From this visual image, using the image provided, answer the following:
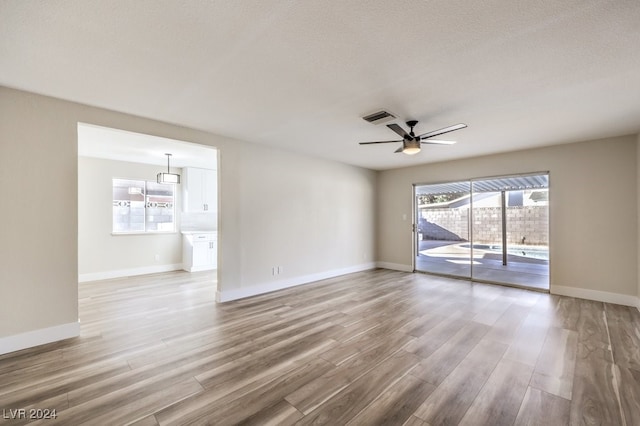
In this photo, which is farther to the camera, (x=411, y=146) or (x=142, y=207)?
(x=142, y=207)

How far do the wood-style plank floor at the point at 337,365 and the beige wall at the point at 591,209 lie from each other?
626mm

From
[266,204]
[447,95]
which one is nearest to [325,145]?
[266,204]

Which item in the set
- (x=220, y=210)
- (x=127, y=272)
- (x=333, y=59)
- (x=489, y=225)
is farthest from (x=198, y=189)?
(x=489, y=225)

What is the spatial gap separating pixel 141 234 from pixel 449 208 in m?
7.55

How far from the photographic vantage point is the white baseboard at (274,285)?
167 inches

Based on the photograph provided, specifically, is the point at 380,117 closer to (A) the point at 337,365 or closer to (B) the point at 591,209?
(A) the point at 337,365

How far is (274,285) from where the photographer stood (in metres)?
4.88

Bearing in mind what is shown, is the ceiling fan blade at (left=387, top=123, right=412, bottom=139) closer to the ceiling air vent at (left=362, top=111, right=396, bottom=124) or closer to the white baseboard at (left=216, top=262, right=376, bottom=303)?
the ceiling air vent at (left=362, top=111, right=396, bottom=124)

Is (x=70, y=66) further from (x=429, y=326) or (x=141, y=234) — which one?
(x=141, y=234)

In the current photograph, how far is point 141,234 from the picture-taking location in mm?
6430

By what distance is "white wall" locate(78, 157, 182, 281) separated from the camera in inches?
225

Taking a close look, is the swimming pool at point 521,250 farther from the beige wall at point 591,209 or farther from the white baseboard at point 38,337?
the white baseboard at point 38,337

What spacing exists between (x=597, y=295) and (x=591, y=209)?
1.36 metres

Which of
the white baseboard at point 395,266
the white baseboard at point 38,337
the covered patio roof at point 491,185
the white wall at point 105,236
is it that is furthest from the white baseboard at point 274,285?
the white wall at point 105,236
